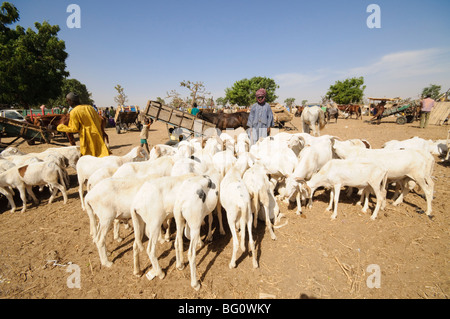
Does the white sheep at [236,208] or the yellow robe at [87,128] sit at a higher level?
the yellow robe at [87,128]

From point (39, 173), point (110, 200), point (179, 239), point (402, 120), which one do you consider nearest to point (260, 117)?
point (179, 239)

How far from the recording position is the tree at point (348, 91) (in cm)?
4934

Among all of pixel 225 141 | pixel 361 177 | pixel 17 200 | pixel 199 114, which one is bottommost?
pixel 17 200

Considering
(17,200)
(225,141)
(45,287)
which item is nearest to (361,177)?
(225,141)

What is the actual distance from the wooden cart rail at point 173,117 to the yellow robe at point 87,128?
16.0 ft

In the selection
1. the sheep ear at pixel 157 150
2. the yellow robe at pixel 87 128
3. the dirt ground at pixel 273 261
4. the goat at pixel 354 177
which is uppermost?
the yellow robe at pixel 87 128

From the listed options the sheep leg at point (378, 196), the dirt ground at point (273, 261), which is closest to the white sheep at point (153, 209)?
the dirt ground at point (273, 261)

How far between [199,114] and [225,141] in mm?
7664

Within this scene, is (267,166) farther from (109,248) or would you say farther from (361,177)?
(109,248)

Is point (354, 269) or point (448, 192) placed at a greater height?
point (448, 192)

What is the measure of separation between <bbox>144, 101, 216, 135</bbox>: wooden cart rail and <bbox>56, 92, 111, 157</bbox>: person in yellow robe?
4.87 meters

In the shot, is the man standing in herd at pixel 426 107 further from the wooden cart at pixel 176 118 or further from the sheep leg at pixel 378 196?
the wooden cart at pixel 176 118

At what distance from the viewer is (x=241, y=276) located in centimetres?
326

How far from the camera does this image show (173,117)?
35.3ft
